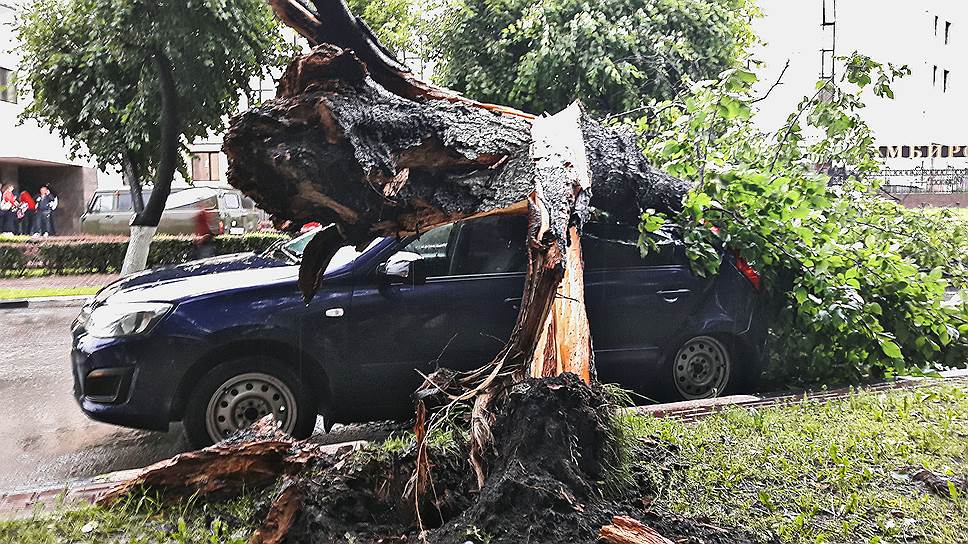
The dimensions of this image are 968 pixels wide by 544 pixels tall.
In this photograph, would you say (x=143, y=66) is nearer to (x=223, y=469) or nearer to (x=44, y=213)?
(x=223, y=469)

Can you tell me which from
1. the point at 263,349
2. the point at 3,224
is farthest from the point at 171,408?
the point at 3,224

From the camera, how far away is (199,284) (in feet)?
16.7

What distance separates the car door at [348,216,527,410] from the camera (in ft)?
17.0

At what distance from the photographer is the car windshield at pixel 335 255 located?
521cm

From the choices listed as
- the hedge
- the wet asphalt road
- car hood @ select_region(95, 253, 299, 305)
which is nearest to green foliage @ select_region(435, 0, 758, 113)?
car hood @ select_region(95, 253, 299, 305)

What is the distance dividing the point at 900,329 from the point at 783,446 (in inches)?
86.6

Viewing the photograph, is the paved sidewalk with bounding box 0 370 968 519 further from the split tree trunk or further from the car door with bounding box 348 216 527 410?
the split tree trunk

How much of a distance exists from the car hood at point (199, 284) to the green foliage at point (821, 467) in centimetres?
251

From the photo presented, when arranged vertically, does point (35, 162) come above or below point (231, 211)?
above

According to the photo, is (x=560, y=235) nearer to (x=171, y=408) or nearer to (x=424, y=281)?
(x=424, y=281)

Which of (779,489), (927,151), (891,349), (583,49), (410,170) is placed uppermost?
(583,49)

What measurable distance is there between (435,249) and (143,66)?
6.60m

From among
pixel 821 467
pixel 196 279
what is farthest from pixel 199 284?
pixel 821 467

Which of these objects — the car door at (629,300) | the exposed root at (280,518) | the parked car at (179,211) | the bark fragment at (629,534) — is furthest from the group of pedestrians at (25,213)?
the bark fragment at (629,534)
